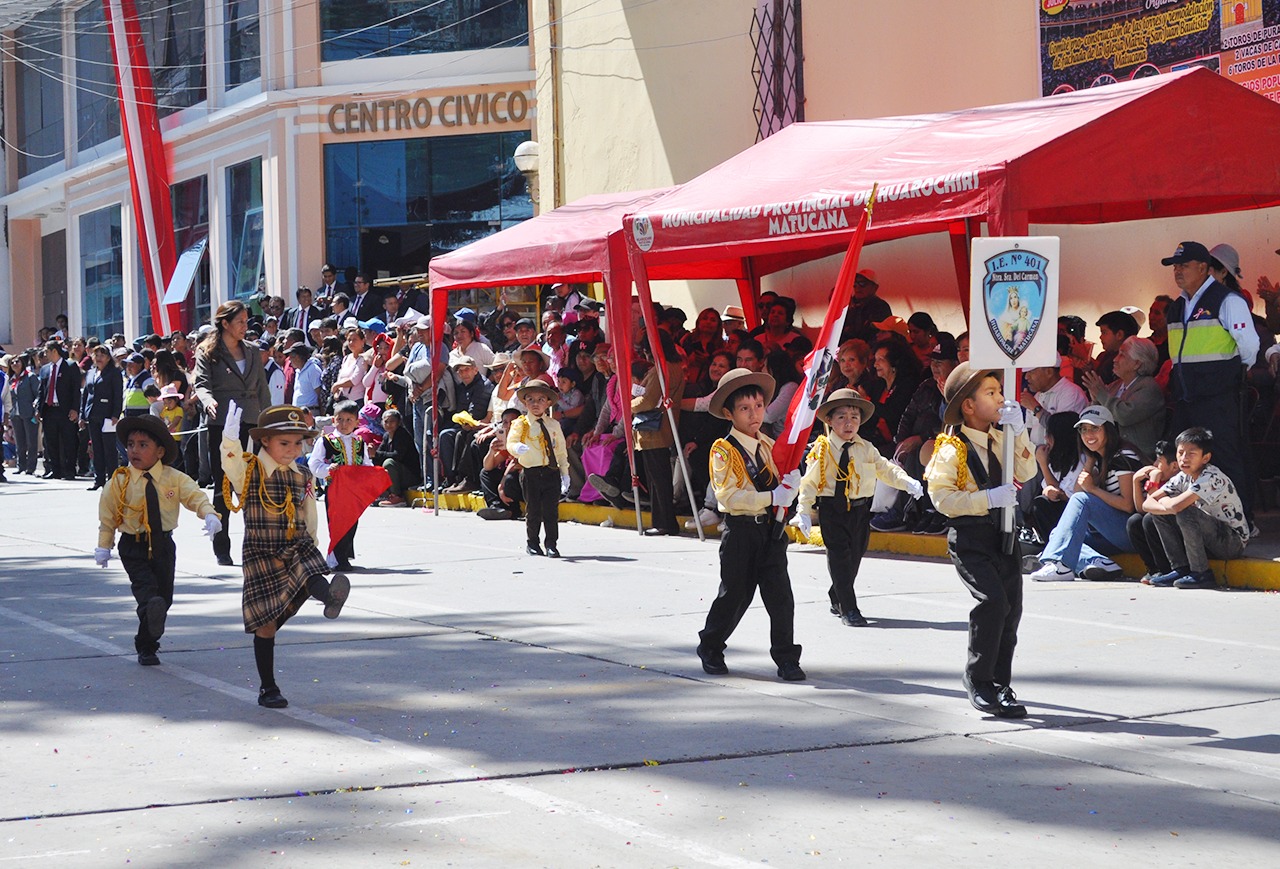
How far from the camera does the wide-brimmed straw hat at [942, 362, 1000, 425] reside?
23.5 ft

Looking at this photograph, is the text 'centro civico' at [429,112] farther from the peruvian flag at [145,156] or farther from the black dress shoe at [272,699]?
the black dress shoe at [272,699]

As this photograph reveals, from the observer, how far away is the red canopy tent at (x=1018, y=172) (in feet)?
35.7

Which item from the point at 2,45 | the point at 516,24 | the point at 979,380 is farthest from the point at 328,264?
the point at 979,380

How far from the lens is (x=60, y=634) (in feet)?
31.3

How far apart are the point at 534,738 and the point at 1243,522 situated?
19.1ft

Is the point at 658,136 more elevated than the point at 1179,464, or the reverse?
the point at 658,136

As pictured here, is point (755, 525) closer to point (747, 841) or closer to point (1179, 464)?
point (747, 841)

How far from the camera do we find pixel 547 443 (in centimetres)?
1308

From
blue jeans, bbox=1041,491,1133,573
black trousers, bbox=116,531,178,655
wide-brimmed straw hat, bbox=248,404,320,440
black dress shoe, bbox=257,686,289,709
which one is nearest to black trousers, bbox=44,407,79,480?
black trousers, bbox=116,531,178,655

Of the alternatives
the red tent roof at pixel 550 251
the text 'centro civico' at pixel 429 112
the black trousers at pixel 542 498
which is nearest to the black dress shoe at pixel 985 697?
the black trousers at pixel 542 498

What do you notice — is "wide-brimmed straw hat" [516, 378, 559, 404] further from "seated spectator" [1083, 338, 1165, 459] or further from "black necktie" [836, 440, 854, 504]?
"seated spectator" [1083, 338, 1165, 459]

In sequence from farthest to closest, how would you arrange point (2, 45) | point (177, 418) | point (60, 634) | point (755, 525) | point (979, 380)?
point (2, 45) < point (177, 418) < point (60, 634) < point (755, 525) < point (979, 380)

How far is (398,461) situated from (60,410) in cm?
953

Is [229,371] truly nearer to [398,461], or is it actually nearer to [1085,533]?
[1085,533]
